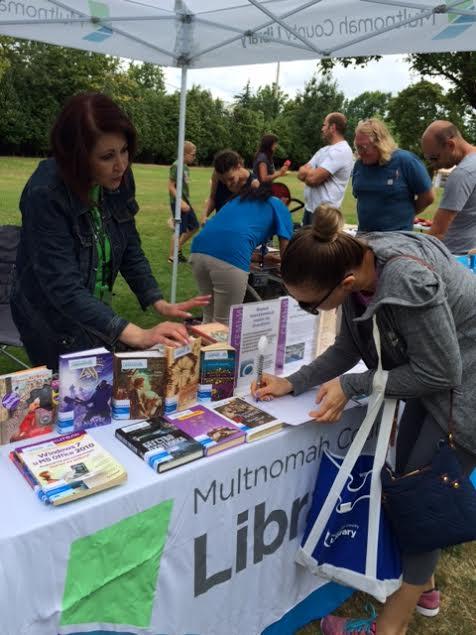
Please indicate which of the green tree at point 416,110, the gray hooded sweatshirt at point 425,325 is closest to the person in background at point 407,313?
the gray hooded sweatshirt at point 425,325

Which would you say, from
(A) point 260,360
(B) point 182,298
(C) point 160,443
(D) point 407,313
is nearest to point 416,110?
(B) point 182,298

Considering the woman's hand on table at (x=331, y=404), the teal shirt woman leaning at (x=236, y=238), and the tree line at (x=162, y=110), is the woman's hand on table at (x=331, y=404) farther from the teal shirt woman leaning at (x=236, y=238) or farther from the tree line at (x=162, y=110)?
the tree line at (x=162, y=110)

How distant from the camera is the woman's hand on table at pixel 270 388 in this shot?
1.66 metres

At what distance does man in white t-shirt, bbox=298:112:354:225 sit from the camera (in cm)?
473

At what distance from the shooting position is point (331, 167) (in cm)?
471

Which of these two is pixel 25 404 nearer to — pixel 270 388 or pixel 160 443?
pixel 160 443

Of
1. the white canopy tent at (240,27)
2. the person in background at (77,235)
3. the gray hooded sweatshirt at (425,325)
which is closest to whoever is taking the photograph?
the gray hooded sweatshirt at (425,325)

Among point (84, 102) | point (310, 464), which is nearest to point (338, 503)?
point (310, 464)

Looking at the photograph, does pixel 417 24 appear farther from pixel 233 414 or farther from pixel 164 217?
pixel 164 217

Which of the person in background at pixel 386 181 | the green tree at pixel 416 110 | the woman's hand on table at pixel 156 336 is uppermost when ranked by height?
the green tree at pixel 416 110

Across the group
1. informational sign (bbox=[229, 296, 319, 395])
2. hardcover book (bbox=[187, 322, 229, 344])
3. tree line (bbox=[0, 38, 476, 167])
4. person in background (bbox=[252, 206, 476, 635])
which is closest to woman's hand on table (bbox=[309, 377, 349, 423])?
person in background (bbox=[252, 206, 476, 635])

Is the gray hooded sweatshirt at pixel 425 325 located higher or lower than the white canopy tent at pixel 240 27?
lower

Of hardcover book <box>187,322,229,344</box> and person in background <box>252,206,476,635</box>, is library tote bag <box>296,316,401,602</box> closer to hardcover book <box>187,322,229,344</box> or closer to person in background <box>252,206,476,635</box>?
person in background <box>252,206,476,635</box>

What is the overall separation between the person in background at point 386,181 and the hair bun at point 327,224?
2.85 meters
